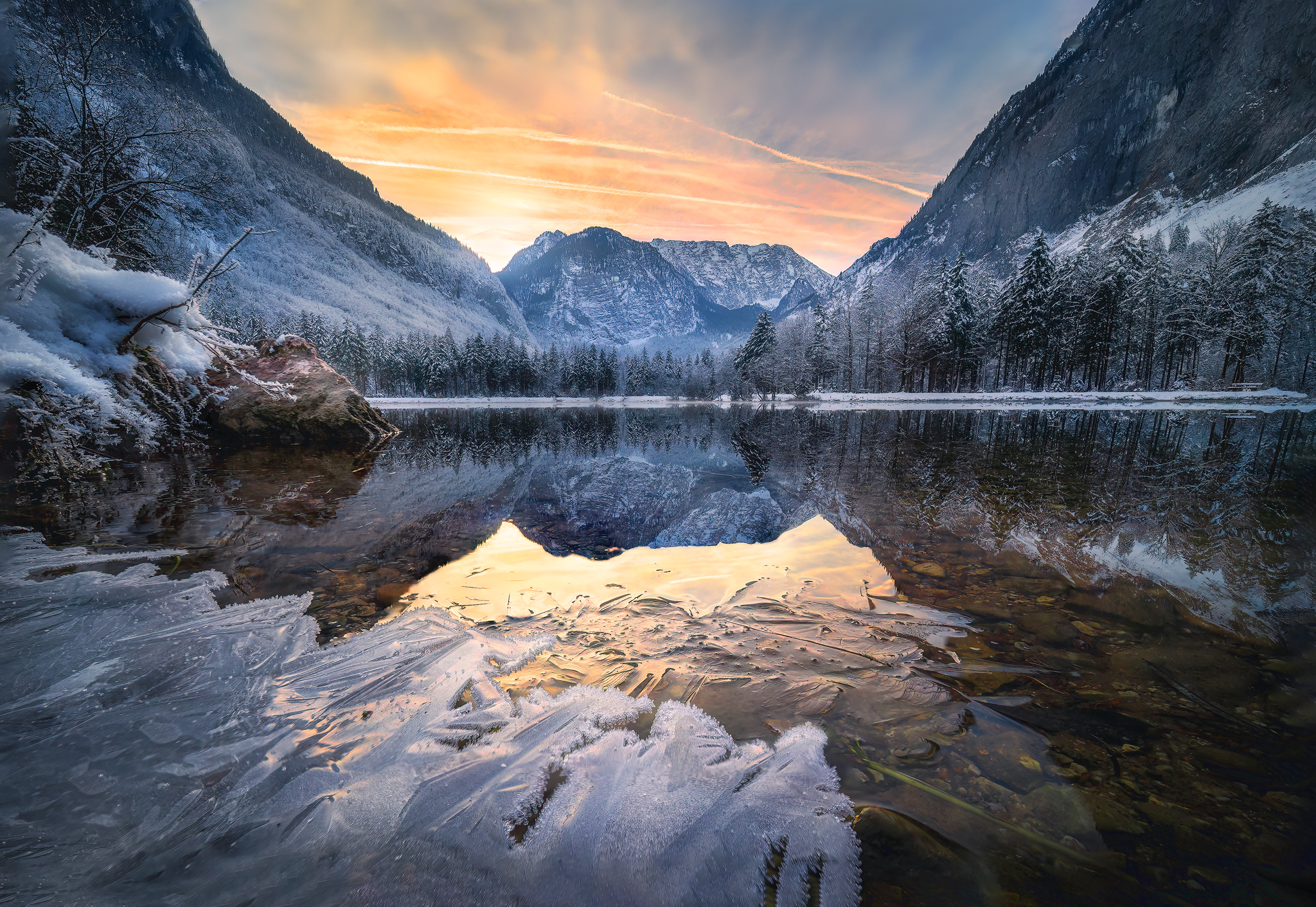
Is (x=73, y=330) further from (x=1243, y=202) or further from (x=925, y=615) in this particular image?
(x=1243, y=202)

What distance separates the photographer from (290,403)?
1366 cm

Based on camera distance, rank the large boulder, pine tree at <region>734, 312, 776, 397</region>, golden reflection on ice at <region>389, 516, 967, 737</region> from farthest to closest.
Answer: pine tree at <region>734, 312, 776, 397</region>, the large boulder, golden reflection on ice at <region>389, 516, 967, 737</region>

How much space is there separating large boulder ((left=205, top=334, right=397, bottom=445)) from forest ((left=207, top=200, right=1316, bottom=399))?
19.4m

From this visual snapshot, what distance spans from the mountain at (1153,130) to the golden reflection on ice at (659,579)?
204 feet

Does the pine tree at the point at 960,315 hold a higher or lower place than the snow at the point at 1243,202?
lower

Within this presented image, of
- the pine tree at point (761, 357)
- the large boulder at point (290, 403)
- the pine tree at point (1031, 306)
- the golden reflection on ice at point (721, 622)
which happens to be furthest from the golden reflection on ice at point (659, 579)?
the pine tree at point (761, 357)

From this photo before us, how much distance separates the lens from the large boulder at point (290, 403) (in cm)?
1288

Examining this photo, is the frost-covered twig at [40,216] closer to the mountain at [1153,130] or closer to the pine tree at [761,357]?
the pine tree at [761,357]

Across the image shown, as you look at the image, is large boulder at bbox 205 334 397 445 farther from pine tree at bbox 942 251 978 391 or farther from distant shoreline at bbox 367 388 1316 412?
pine tree at bbox 942 251 978 391

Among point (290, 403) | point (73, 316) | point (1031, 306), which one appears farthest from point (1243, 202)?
point (73, 316)

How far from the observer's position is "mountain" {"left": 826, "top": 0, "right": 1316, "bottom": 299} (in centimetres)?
10131

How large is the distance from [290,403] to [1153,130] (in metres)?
228

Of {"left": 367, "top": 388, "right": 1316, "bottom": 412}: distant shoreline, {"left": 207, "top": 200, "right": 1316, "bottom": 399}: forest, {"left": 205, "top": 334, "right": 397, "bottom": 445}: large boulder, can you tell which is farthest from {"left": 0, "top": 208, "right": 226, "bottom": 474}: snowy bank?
{"left": 367, "top": 388, "right": 1316, "bottom": 412}: distant shoreline

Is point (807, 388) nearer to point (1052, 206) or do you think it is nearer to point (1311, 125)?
point (1311, 125)
